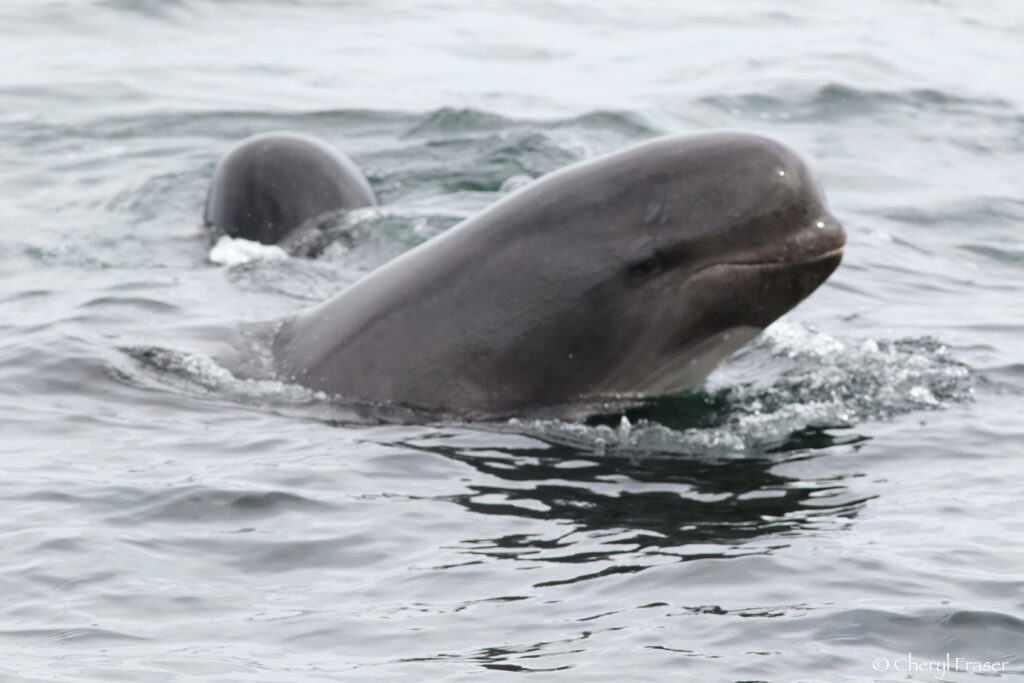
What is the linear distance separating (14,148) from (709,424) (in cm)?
1050

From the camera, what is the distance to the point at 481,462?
791 cm

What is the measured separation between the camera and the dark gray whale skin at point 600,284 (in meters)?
8.14

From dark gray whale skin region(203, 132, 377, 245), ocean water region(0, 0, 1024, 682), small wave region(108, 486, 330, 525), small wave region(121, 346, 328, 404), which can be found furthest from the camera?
dark gray whale skin region(203, 132, 377, 245)

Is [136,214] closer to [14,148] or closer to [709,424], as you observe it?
[14,148]

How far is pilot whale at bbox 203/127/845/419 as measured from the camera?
26.7ft

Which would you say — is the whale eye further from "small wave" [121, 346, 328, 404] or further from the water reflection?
"small wave" [121, 346, 328, 404]

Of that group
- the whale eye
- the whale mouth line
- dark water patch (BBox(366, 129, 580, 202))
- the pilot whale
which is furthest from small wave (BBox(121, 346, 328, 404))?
dark water patch (BBox(366, 129, 580, 202))

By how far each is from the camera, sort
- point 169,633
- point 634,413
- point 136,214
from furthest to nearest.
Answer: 1. point 136,214
2. point 634,413
3. point 169,633

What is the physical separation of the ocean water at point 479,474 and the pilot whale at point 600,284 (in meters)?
0.22

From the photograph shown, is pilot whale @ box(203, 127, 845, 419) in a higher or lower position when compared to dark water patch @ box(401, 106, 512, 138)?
higher

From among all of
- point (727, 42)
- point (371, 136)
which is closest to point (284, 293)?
point (371, 136)

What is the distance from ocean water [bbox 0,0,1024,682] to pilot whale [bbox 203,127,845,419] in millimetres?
220

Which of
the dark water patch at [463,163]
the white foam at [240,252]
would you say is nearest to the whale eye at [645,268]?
the white foam at [240,252]

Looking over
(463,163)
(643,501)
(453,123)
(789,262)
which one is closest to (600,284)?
(789,262)
